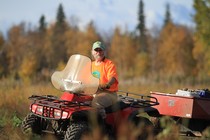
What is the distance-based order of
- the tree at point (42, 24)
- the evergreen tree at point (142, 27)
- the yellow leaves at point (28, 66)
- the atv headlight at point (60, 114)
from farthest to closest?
the tree at point (42, 24) → the evergreen tree at point (142, 27) → the yellow leaves at point (28, 66) → the atv headlight at point (60, 114)

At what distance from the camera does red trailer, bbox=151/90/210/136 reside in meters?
10.0

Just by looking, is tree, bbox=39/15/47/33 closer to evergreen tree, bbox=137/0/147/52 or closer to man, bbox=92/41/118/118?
evergreen tree, bbox=137/0/147/52

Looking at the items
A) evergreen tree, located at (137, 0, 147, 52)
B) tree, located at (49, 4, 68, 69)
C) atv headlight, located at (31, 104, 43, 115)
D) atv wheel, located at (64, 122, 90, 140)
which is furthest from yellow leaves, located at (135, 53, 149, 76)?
atv wheel, located at (64, 122, 90, 140)

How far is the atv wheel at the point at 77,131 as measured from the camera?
301 inches

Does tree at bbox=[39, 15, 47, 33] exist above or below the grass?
above

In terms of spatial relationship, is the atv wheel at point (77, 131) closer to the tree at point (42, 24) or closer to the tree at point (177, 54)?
the tree at point (177, 54)

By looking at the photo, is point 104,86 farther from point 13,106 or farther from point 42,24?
point 42,24

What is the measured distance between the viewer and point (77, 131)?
7680 mm

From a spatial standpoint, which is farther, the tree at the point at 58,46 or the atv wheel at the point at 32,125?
the tree at the point at 58,46

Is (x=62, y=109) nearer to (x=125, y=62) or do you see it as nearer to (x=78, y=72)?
(x=78, y=72)

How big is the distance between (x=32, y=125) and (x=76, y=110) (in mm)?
1242

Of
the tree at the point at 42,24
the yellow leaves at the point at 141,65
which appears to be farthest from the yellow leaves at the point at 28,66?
the tree at the point at 42,24

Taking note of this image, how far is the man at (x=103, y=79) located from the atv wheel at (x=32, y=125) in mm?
1208

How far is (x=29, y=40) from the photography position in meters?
70.1
